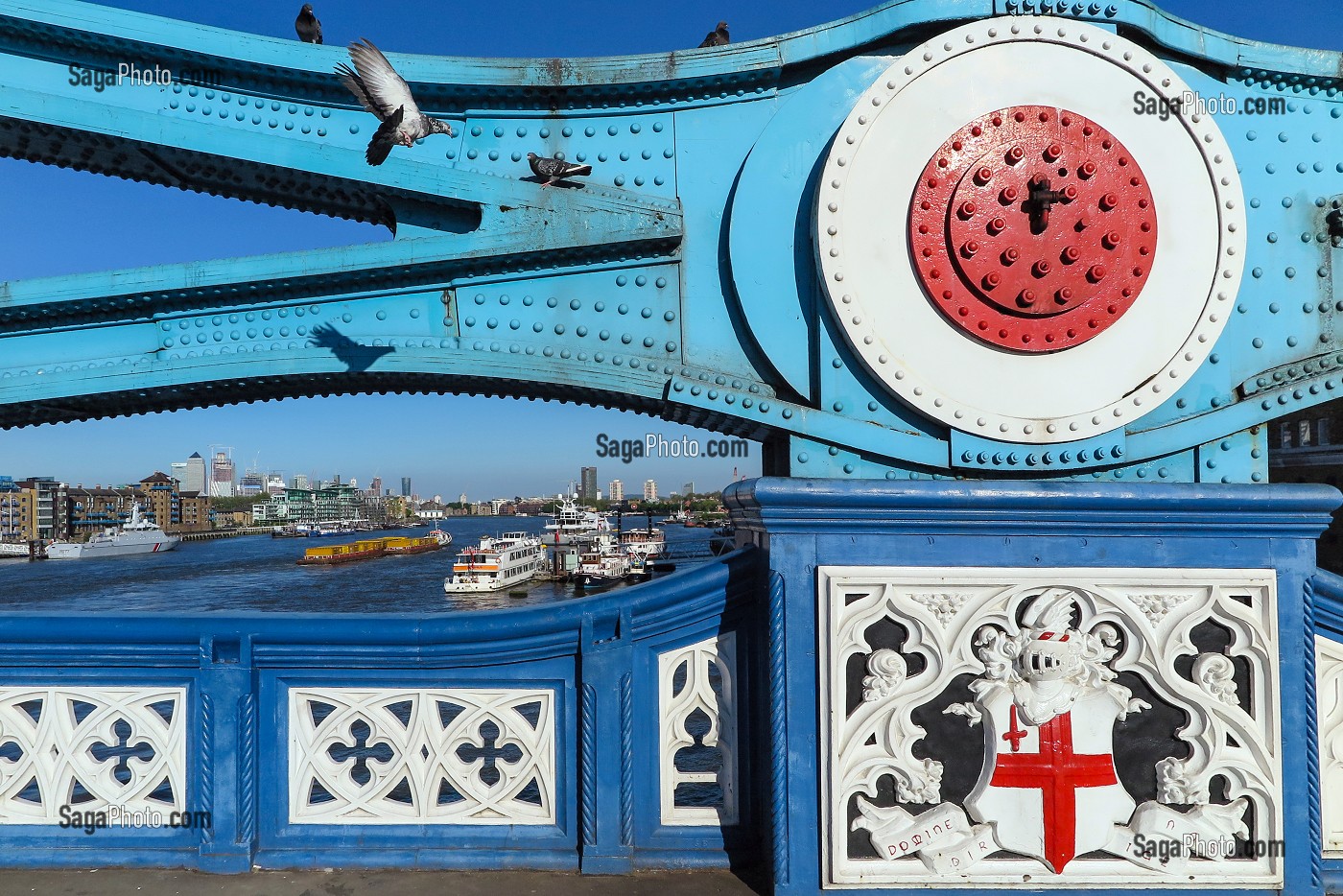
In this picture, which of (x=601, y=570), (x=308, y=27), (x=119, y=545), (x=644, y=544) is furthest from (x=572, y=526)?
(x=308, y=27)

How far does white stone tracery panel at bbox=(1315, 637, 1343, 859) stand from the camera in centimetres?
258

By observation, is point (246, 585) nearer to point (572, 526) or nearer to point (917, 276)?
point (572, 526)

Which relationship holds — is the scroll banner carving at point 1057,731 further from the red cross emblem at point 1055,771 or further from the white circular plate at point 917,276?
the white circular plate at point 917,276

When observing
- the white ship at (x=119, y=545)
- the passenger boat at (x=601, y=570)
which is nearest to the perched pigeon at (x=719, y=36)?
the passenger boat at (x=601, y=570)

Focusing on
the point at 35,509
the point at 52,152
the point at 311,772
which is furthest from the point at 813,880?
the point at 35,509

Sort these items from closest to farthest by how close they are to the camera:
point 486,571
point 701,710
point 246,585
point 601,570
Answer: point 701,710 → point 486,571 → point 246,585 → point 601,570

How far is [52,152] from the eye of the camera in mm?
3449

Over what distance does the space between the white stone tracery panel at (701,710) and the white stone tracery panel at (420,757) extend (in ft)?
1.39

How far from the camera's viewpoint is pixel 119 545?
89125mm

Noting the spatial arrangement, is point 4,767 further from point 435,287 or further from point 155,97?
point 155,97

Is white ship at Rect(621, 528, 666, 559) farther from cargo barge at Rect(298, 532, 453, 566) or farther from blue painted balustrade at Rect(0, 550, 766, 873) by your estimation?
blue painted balustrade at Rect(0, 550, 766, 873)

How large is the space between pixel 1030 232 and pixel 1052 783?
2.14 m

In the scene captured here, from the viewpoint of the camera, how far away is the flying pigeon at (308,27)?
3.43 m

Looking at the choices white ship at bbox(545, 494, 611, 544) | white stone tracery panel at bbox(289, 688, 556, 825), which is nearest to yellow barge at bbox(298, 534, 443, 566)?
white ship at bbox(545, 494, 611, 544)
